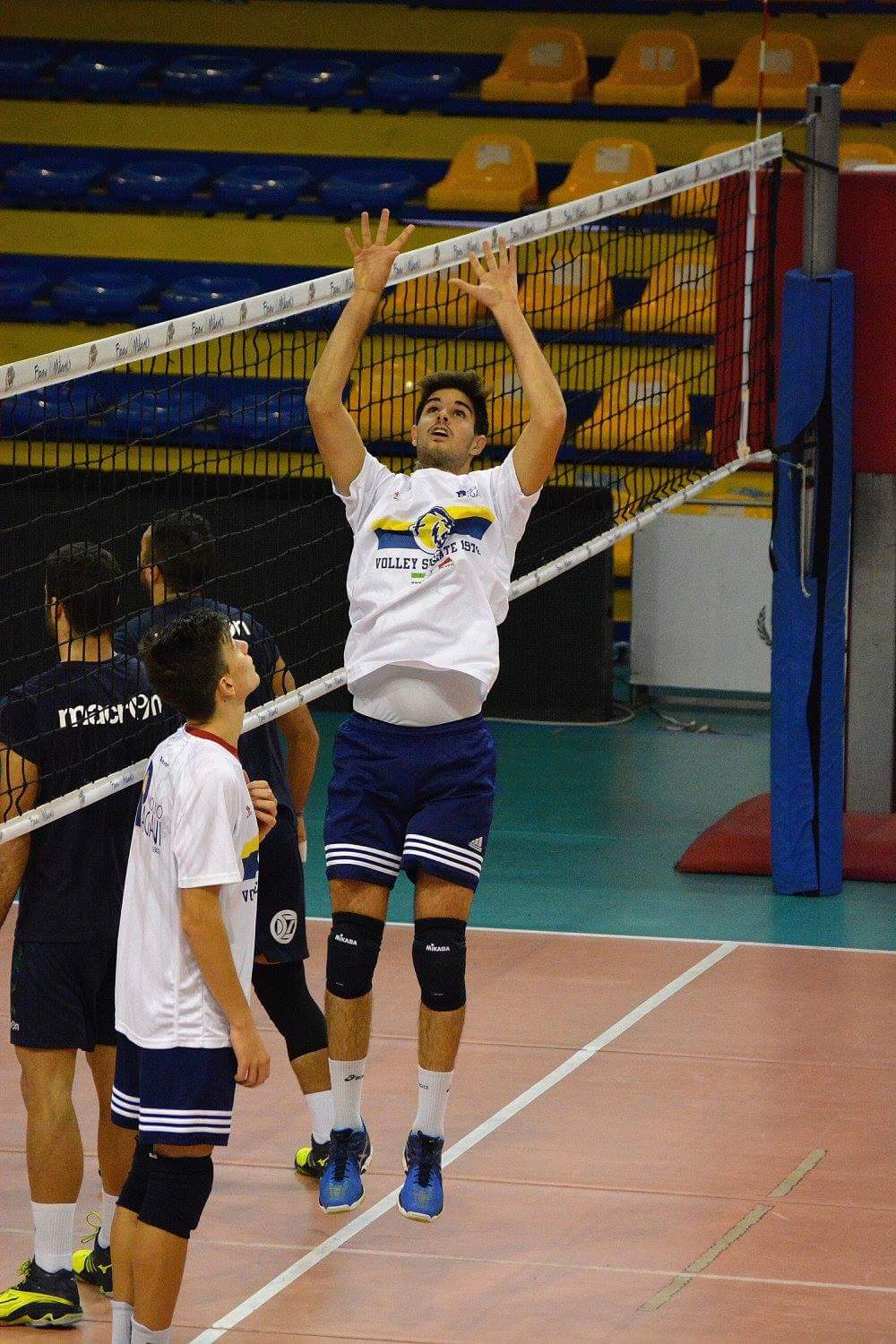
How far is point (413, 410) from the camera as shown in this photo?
37.3 feet

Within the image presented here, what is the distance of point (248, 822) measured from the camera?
470 centimetres

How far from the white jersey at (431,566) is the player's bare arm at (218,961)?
141cm

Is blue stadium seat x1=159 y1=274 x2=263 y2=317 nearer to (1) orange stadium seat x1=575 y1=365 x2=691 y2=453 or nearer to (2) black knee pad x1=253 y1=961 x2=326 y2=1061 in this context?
(1) orange stadium seat x1=575 y1=365 x2=691 y2=453

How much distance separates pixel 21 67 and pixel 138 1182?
1404 cm

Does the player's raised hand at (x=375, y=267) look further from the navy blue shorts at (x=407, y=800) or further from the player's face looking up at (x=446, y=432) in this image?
the navy blue shorts at (x=407, y=800)

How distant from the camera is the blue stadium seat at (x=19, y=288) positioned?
1584 cm

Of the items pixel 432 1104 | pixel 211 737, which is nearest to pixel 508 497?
pixel 211 737

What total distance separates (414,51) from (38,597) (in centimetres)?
643

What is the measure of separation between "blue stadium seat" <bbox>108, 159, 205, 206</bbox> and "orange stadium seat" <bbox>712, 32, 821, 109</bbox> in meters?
4.02

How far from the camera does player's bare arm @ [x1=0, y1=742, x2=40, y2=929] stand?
5156 mm

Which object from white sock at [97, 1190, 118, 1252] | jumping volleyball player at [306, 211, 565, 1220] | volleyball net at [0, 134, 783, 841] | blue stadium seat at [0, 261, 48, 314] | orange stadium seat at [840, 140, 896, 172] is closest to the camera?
white sock at [97, 1190, 118, 1252]

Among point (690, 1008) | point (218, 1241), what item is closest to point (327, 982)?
point (218, 1241)

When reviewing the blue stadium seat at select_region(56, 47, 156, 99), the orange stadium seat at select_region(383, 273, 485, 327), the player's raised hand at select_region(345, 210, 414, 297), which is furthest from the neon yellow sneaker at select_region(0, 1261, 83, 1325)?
the blue stadium seat at select_region(56, 47, 156, 99)

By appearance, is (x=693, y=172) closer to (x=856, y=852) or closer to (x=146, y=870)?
(x=856, y=852)
